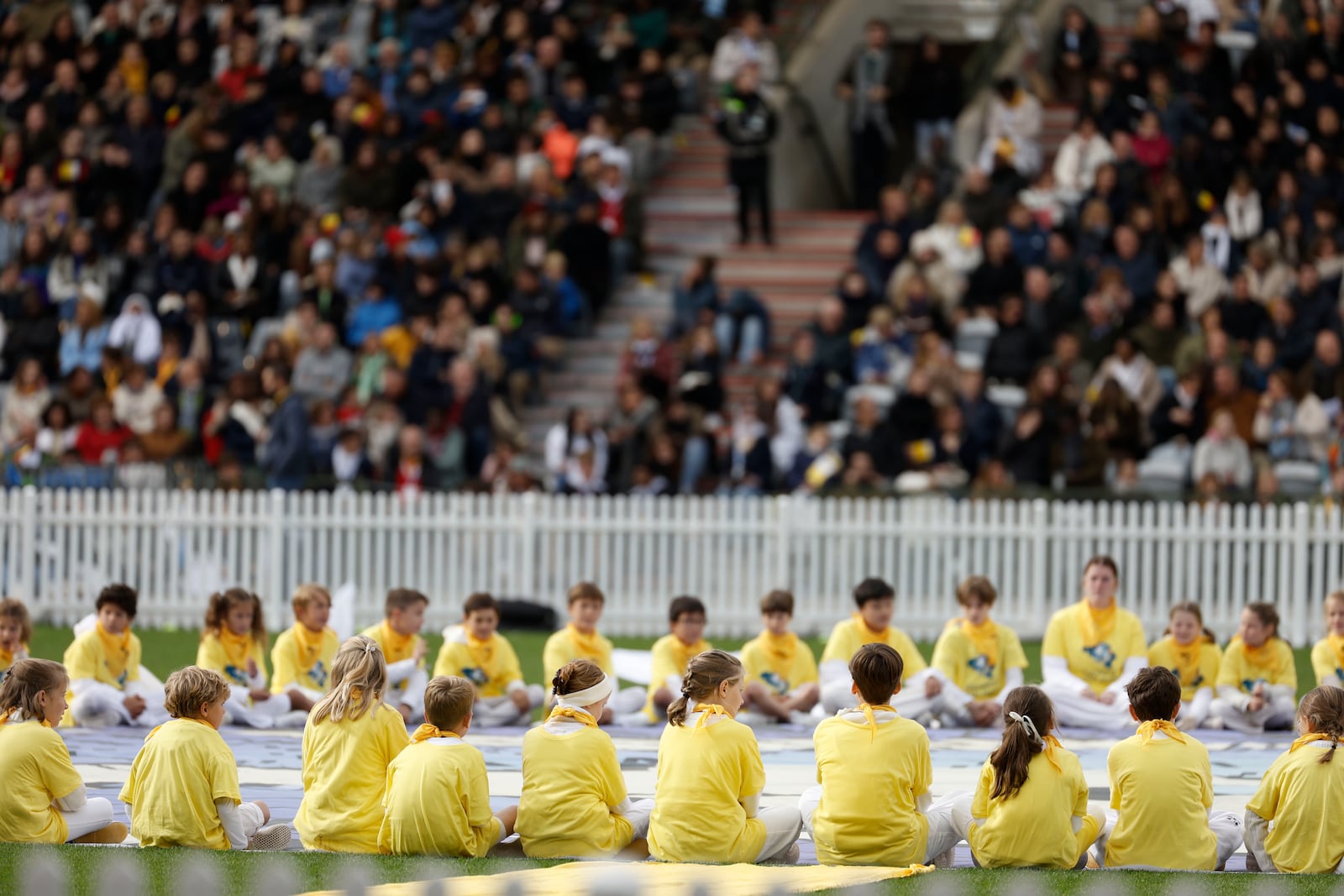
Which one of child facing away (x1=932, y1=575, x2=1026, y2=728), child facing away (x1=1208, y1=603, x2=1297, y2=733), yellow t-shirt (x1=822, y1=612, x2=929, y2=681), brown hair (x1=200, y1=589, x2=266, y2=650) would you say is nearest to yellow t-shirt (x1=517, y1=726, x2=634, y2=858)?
brown hair (x1=200, y1=589, x2=266, y2=650)

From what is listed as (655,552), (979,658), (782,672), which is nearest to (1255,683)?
(979,658)

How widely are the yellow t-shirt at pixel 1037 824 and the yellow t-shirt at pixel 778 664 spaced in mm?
5622

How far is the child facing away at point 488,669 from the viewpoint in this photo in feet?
47.3

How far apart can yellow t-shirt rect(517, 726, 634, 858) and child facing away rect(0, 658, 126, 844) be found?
1958 millimetres

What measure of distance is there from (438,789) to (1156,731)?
3193 millimetres

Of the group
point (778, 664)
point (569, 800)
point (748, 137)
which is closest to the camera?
point (569, 800)

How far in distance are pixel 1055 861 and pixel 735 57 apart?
19.3 metres

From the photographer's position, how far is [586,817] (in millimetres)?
9531

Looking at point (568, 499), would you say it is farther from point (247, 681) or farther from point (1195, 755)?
point (1195, 755)

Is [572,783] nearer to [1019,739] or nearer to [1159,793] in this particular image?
[1019,739]

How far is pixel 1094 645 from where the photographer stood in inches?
595

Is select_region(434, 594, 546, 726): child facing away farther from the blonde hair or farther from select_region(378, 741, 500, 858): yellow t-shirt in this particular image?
select_region(378, 741, 500, 858): yellow t-shirt

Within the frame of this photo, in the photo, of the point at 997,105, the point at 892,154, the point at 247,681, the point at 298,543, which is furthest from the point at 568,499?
the point at 892,154

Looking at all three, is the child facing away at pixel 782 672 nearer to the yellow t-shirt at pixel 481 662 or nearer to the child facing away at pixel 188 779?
the yellow t-shirt at pixel 481 662
